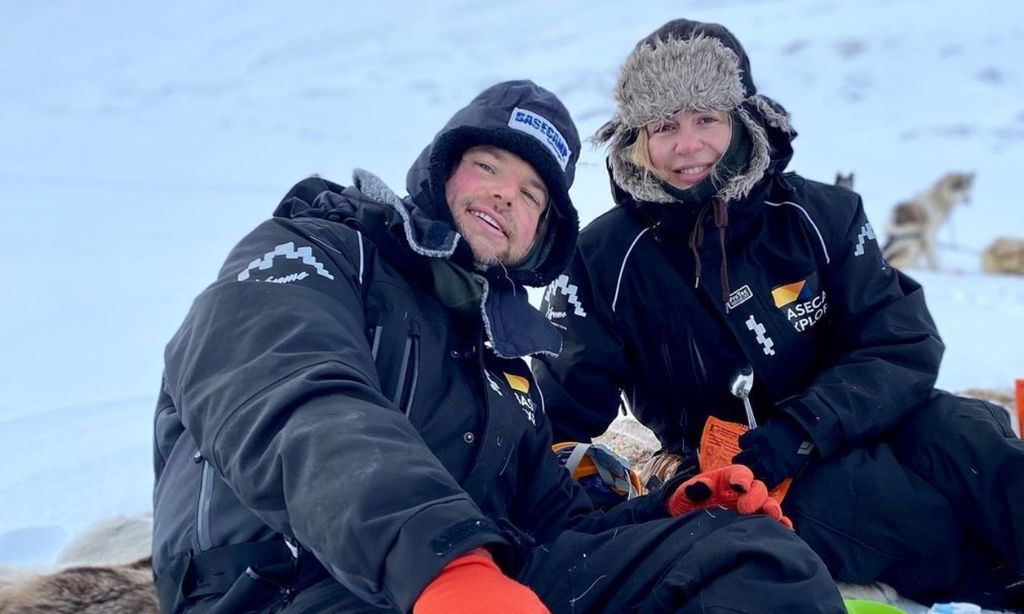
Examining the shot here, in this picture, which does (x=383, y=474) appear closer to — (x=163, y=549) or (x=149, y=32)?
(x=163, y=549)

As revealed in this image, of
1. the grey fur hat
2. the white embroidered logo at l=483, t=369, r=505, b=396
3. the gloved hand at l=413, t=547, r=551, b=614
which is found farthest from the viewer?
the grey fur hat

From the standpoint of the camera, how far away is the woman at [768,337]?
1930mm

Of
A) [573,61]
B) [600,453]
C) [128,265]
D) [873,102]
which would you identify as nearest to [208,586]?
[600,453]

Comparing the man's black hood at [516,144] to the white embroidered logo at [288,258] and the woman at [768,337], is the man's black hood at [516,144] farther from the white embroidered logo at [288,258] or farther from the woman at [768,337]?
the woman at [768,337]

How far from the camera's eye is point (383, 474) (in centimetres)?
104

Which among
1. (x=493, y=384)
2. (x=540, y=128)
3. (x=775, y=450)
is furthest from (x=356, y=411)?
(x=775, y=450)

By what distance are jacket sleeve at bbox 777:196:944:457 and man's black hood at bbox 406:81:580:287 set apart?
2.05 feet

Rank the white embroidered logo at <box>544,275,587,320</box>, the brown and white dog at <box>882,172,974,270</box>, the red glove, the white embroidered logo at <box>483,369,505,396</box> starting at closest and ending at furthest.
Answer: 1. the red glove
2. the white embroidered logo at <box>483,369,505,396</box>
3. the white embroidered logo at <box>544,275,587,320</box>
4. the brown and white dog at <box>882,172,974,270</box>

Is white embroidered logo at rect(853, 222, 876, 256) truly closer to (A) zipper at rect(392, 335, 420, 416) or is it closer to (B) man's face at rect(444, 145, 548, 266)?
(B) man's face at rect(444, 145, 548, 266)

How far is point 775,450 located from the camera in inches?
76.5

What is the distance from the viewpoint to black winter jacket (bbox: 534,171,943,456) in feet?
6.91

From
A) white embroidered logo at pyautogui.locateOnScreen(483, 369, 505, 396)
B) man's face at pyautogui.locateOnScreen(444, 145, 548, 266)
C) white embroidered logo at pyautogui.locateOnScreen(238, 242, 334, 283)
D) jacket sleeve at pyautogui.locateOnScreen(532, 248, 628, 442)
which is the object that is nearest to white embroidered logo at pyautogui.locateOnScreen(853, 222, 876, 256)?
jacket sleeve at pyautogui.locateOnScreen(532, 248, 628, 442)

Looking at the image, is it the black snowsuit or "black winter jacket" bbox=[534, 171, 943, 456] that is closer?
the black snowsuit

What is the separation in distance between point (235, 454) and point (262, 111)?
1572cm
